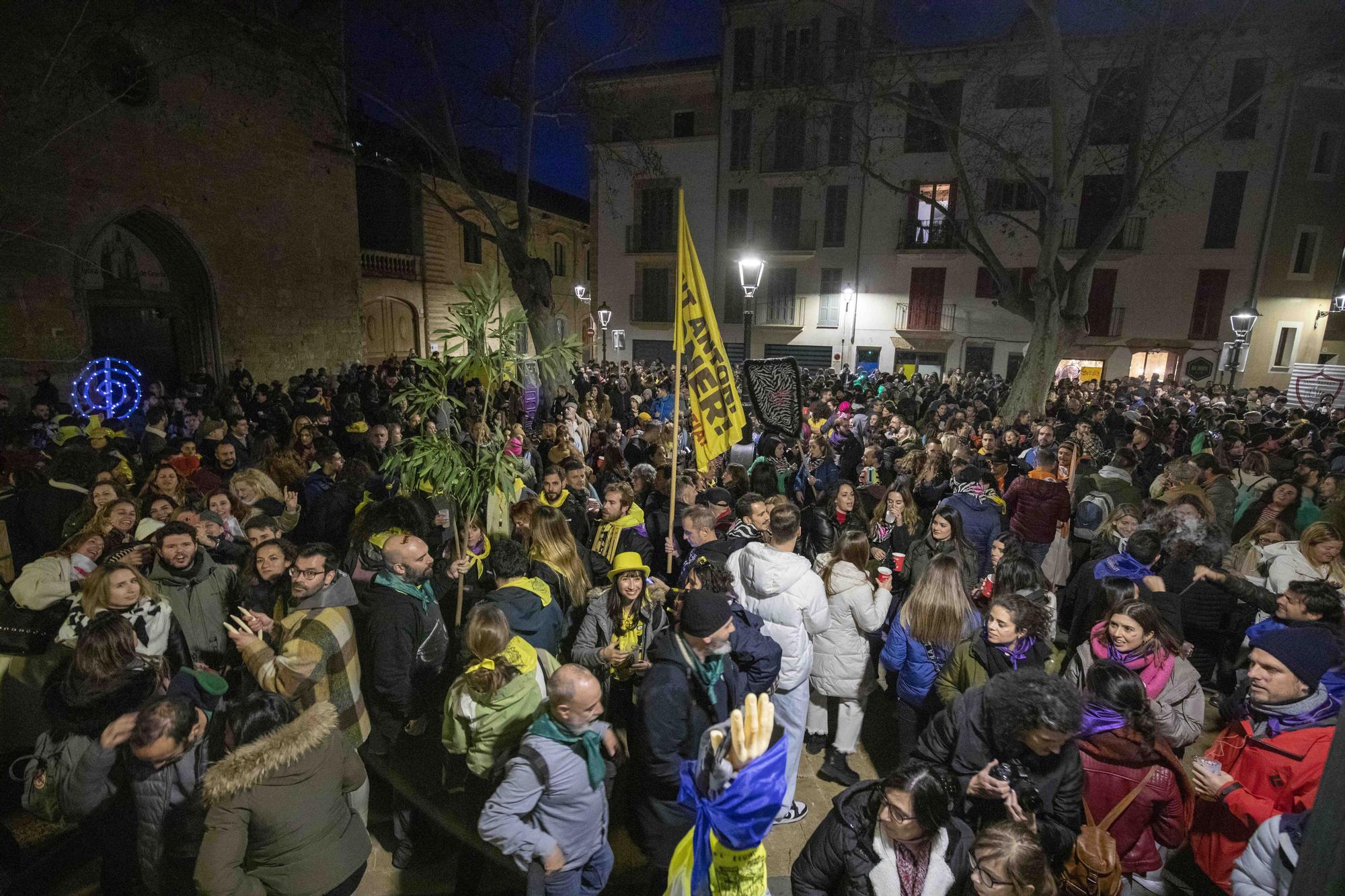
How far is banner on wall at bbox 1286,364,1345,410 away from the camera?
16188 millimetres

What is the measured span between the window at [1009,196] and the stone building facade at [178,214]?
68.2 ft

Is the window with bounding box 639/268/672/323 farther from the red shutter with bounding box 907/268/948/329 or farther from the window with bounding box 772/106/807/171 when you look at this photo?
the red shutter with bounding box 907/268/948/329

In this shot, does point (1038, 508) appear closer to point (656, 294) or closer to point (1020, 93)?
point (1020, 93)

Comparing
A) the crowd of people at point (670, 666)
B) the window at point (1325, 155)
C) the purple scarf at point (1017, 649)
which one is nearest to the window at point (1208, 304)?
the window at point (1325, 155)

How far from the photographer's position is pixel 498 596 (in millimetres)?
3529

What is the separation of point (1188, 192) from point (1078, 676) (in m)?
26.3

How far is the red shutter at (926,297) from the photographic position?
984 inches

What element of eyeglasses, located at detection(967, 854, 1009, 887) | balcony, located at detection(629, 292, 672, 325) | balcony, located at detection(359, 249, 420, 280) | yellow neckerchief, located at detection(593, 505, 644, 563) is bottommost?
eyeglasses, located at detection(967, 854, 1009, 887)

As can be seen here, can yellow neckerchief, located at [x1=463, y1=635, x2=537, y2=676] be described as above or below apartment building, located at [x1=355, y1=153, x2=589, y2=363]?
below

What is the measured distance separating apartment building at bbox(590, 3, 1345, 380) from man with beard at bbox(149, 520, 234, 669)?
1968cm

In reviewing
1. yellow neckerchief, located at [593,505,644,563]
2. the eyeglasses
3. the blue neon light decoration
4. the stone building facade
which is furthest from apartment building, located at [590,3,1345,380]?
the eyeglasses

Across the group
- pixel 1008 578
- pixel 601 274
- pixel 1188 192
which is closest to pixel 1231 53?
pixel 1188 192

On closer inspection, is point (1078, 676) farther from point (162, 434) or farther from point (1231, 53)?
point (1231, 53)

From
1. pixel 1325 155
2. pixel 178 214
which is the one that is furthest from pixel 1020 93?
pixel 178 214
